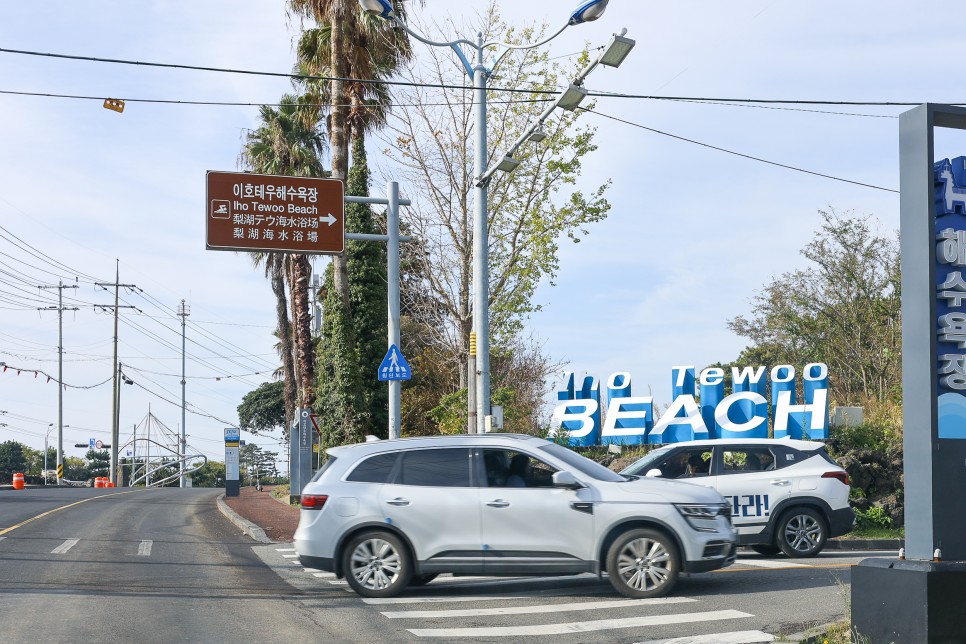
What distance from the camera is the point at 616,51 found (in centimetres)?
1459

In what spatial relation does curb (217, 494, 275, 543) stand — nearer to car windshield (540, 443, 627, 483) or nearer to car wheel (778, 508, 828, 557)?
car windshield (540, 443, 627, 483)

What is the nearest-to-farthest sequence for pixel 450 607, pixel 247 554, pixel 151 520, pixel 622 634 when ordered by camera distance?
pixel 622 634
pixel 450 607
pixel 247 554
pixel 151 520

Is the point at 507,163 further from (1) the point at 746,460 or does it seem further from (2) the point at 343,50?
(2) the point at 343,50

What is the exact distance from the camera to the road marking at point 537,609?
9.91 meters

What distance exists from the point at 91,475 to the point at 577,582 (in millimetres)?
113840

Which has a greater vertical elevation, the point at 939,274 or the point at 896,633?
the point at 939,274

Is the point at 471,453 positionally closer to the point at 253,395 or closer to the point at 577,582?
the point at 577,582

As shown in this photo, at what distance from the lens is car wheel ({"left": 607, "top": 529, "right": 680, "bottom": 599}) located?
1038cm

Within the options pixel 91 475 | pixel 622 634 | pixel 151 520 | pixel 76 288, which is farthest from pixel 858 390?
pixel 91 475

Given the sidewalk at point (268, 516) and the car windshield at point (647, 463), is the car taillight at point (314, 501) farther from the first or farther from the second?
the sidewalk at point (268, 516)

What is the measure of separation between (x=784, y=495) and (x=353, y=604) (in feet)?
21.0

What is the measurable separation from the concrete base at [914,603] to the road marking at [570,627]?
2.16 metres

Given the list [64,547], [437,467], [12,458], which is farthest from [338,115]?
[12,458]

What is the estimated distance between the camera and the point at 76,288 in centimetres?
8094
